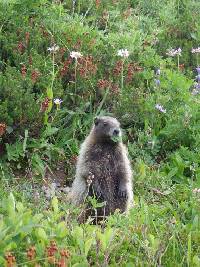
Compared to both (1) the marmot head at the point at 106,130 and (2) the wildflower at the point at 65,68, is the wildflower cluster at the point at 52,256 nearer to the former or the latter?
(1) the marmot head at the point at 106,130

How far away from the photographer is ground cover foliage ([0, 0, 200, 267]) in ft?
22.4

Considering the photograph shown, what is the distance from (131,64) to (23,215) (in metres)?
4.99

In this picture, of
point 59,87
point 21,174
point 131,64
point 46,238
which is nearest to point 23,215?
point 46,238

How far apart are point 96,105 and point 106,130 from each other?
148cm

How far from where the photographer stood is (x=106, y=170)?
718cm

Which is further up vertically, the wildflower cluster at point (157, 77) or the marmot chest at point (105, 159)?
the wildflower cluster at point (157, 77)

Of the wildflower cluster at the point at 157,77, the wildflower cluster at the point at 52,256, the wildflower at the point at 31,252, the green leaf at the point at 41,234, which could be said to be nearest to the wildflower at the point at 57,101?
the wildflower cluster at the point at 157,77

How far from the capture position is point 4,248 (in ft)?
14.5

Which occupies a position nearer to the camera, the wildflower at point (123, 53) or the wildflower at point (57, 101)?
the wildflower at point (57, 101)

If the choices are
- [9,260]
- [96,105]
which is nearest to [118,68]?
[96,105]

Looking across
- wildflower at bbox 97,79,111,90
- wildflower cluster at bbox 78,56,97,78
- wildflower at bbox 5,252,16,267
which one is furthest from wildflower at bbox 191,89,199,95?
wildflower at bbox 5,252,16,267

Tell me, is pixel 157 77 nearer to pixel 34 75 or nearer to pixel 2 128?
pixel 34 75

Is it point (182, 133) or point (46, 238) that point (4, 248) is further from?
point (182, 133)

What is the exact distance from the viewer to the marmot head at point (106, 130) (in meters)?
7.25
